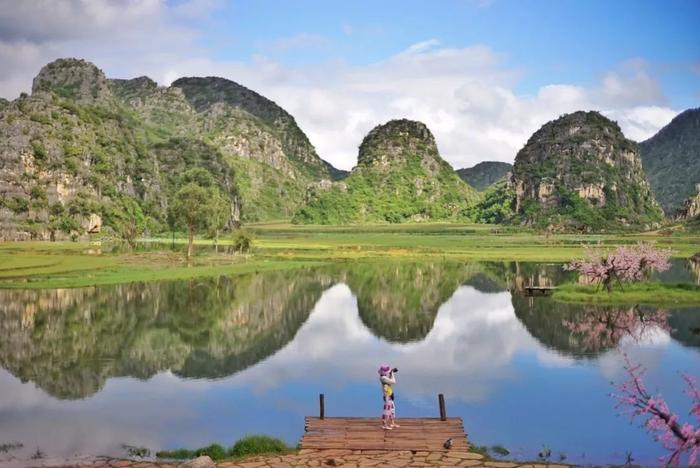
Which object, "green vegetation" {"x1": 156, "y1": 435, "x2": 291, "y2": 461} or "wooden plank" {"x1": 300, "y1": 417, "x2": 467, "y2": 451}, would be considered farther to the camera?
"green vegetation" {"x1": 156, "y1": 435, "x2": 291, "y2": 461}

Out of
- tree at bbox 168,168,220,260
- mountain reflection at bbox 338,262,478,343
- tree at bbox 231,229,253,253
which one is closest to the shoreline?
mountain reflection at bbox 338,262,478,343

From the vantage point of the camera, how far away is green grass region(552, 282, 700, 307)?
4675cm

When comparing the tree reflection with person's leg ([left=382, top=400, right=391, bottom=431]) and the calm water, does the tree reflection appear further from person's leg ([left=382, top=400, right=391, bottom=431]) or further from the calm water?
person's leg ([left=382, top=400, right=391, bottom=431])

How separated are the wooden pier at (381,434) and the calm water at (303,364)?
132cm

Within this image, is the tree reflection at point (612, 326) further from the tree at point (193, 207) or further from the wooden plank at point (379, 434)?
the tree at point (193, 207)

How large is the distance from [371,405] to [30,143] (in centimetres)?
13674

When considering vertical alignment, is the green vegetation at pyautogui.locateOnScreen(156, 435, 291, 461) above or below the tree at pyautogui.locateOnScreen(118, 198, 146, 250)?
below

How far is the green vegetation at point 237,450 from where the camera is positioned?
16953 millimetres

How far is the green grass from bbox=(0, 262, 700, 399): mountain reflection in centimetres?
243

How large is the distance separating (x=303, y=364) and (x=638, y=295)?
29930mm

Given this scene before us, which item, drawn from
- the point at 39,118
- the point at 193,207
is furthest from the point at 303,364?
the point at 39,118

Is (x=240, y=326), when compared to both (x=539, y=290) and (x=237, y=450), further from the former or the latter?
(x=539, y=290)

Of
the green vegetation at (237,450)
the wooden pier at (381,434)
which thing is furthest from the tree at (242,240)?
the green vegetation at (237,450)

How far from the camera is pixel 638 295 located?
48562 millimetres
